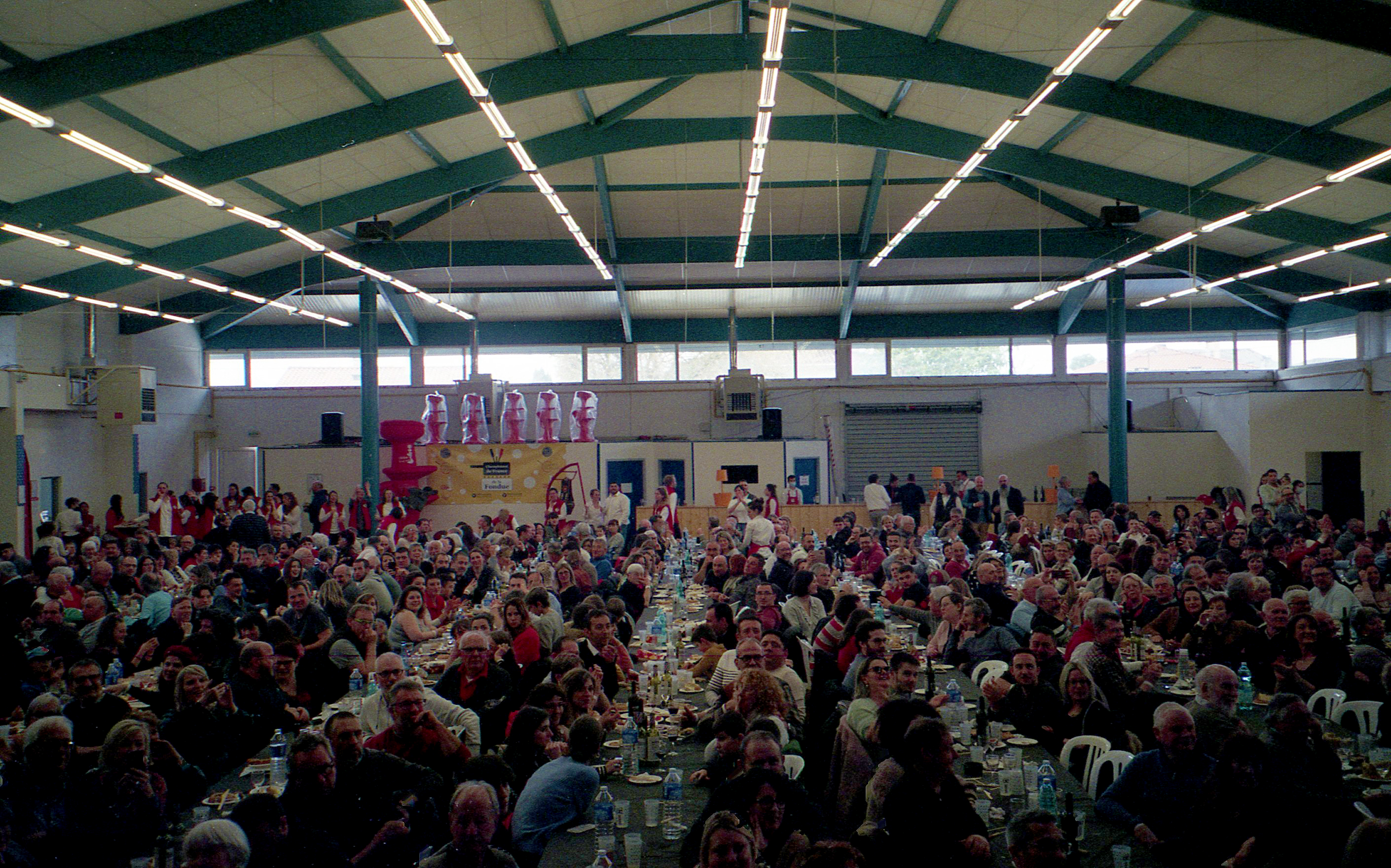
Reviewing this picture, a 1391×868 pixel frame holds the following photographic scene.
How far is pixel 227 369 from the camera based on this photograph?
2264 cm

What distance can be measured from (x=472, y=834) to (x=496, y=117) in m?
7.10

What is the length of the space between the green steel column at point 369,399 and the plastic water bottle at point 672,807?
13972 millimetres

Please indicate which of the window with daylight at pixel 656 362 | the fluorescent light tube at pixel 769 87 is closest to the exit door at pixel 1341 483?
the window with daylight at pixel 656 362

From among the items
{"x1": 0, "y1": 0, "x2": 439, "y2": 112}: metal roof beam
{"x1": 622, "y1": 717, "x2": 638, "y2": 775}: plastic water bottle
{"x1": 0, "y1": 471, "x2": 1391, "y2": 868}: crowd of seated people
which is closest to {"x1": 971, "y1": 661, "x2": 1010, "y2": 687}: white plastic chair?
{"x1": 0, "y1": 471, "x2": 1391, "y2": 868}: crowd of seated people

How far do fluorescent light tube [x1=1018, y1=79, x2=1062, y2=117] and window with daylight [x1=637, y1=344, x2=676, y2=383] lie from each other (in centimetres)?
1385

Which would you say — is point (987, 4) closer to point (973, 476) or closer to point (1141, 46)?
point (1141, 46)

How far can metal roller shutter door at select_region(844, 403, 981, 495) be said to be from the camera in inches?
872

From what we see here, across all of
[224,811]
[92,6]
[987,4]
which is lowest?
[224,811]

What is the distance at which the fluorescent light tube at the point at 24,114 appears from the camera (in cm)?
670

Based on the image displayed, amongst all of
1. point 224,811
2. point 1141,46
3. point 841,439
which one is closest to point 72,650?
point 224,811

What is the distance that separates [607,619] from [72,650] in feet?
12.0

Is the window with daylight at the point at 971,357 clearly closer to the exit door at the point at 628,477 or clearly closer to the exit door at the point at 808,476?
the exit door at the point at 808,476

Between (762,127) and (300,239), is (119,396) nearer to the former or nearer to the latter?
(300,239)

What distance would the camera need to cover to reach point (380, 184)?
14.1 meters
